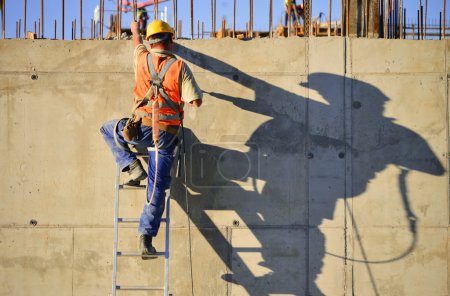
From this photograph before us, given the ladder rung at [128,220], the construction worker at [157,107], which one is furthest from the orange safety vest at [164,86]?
the ladder rung at [128,220]

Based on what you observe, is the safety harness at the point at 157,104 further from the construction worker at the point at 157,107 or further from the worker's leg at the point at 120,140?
the worker's leg at the point at 120,140

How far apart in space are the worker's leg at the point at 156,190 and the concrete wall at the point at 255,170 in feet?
2.03

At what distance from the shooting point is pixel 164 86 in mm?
7664

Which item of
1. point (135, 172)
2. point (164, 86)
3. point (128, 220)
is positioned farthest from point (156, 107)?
point (128, 220)

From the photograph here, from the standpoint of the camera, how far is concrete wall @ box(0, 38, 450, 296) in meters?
8.32

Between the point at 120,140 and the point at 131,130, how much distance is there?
360mm

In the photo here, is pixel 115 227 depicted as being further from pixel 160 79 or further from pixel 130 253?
pixel 160 79

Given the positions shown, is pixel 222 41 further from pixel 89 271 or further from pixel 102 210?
pixel 89 271

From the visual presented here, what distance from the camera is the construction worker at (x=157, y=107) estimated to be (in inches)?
301

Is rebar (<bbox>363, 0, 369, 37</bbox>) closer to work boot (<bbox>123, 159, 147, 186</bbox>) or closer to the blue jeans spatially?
the blue jeans

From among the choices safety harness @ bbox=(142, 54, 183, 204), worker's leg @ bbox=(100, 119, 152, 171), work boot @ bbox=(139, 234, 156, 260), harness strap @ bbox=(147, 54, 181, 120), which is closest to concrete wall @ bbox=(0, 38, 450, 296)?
worker's leg @ bbox=(100, 119, 152, 171)

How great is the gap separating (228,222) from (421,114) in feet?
9.12

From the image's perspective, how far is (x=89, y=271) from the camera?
8305mm

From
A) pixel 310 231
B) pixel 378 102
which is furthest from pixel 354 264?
pixel 378 102
